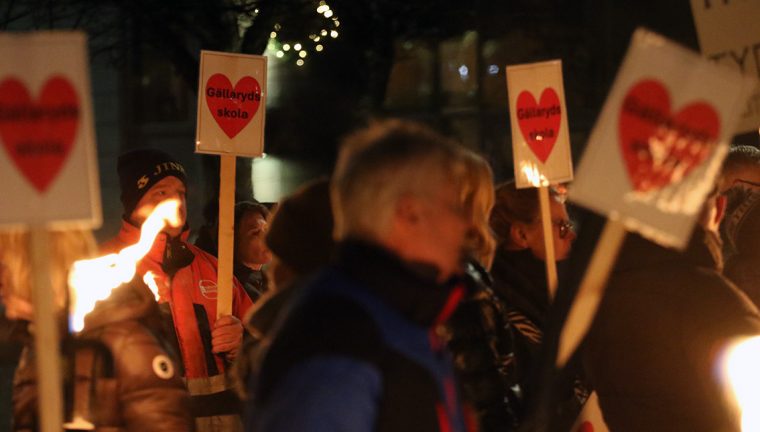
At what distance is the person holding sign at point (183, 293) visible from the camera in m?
A: 5.50

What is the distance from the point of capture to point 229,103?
633 centimetres

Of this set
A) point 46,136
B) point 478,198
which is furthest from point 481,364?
point 46,136

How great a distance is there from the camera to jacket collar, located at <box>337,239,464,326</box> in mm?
2455

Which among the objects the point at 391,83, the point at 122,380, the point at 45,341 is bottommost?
the point at 391,83

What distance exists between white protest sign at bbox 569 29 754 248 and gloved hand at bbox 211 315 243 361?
2.91m

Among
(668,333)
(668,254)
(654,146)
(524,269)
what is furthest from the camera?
(524,269)

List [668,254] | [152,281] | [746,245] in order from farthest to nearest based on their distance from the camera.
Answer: [746,245] → [152,281] → [668,254]

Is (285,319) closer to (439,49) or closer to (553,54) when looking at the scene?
(553,54)

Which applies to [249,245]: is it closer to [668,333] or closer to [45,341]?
[668,333]

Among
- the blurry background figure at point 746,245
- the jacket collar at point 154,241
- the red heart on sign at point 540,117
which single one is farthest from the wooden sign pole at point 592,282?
the blurry background figure at point 746,245

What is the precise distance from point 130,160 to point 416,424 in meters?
3.58

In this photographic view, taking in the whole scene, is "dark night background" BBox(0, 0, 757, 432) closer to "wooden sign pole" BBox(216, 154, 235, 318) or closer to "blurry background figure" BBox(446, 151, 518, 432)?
"wooden sign pole" BBox(216, 154, 235, 318)

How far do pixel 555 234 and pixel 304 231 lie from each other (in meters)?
2.79

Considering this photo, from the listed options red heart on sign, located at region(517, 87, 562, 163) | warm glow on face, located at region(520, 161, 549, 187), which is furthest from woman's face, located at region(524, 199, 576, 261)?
red heart on sign, located at region(517, 87, 562, 163)
